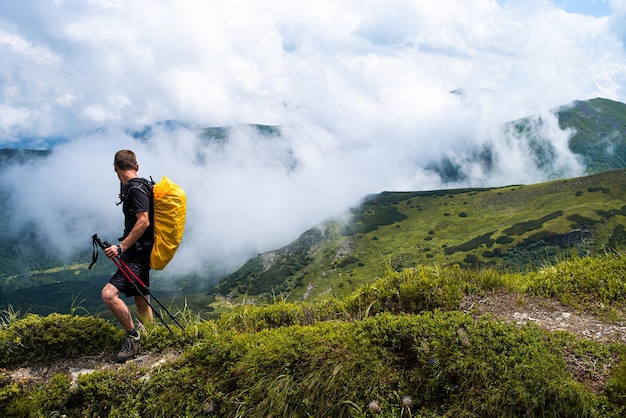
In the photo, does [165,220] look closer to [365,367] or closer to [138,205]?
[138,205]

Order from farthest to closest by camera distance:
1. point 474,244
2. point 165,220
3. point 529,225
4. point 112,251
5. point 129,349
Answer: point 474,244
point 529,225
point 165,220
point 129,349
point 112,251

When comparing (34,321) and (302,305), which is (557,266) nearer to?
(302,305)

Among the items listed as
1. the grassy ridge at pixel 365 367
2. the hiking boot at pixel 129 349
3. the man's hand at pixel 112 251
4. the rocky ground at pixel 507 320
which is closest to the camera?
the grassy ridge at pixel 365 367

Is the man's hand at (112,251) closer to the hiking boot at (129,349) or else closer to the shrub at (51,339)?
the hiking boot at (129,349)

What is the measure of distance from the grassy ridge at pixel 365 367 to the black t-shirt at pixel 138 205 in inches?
63.0

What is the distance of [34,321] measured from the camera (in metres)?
7.75

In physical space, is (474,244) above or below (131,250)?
below

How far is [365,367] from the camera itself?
561cm

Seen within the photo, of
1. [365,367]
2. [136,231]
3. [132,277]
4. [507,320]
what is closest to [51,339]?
[132,277]

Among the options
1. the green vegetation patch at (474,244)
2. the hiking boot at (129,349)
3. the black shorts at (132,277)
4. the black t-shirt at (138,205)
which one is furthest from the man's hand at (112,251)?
the green vegetation patch at (474,244)

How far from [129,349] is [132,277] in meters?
1.25

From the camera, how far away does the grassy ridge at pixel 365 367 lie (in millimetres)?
4926

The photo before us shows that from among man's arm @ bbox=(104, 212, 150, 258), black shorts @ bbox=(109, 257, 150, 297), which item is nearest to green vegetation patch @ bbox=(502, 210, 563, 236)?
Answer: black shorts @ bbox=(109, 257, 150, 297)

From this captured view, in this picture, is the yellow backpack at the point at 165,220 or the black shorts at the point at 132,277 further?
the yellow backpack at the point at 165,220
